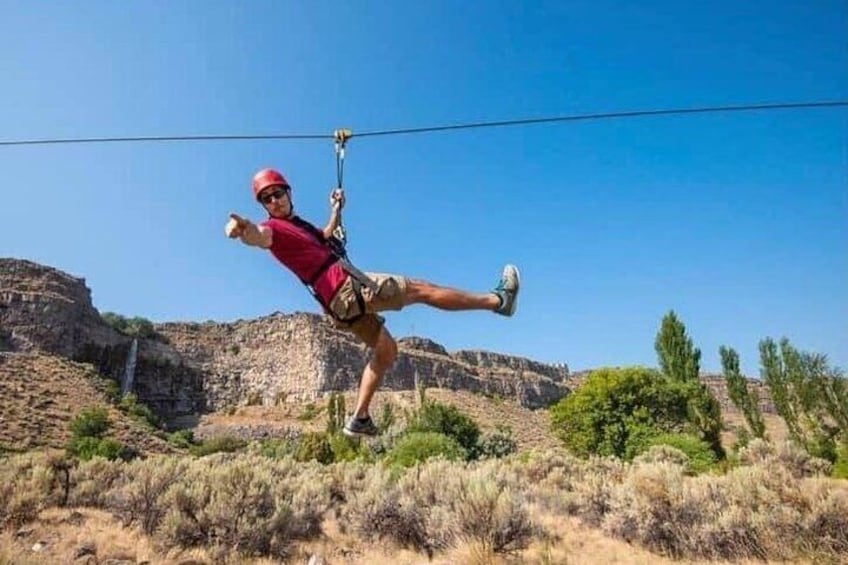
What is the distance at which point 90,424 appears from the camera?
33.7 meters

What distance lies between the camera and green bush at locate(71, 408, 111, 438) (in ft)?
108

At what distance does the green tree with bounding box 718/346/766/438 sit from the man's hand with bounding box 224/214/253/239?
4056 cm

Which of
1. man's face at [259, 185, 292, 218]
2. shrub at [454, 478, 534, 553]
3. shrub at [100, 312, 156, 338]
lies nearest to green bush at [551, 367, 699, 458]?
shrub at [454, 478, 534, 553]

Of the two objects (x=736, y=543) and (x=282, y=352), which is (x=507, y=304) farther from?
(x=282, y=352)

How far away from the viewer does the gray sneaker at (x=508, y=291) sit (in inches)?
190

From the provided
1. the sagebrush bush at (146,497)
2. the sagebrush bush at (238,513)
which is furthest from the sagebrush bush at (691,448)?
the sagebrush bush at (146,497)

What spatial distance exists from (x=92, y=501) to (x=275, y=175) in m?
11.8

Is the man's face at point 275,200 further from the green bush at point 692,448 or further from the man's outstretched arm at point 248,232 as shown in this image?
the green bush at point 692,448

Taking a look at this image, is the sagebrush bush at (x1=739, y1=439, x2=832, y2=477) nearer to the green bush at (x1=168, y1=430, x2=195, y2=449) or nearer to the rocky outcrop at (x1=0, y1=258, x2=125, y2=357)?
the green bush at (x1=168, y1=430, x2=195, y2=449)

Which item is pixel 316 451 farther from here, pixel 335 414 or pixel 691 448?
pixel 691 448

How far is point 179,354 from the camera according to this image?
68.1m

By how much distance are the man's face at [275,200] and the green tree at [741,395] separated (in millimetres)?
40041

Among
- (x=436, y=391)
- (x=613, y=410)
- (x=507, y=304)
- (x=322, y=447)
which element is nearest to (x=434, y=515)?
(x=507, y=304)

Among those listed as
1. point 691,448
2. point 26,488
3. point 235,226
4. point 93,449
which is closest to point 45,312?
point 93,449
